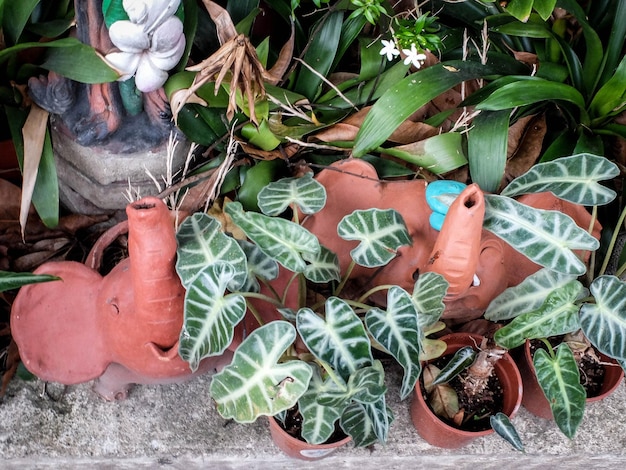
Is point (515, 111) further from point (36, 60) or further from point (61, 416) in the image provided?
point (61, 416)

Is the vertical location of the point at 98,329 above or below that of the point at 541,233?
below

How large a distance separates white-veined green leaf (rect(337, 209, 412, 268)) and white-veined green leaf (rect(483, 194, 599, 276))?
0.56ft

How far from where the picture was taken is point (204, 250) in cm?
107

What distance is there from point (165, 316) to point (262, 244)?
0.71ft

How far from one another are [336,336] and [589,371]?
639mm

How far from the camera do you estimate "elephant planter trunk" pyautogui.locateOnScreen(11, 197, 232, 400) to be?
1.10 metres

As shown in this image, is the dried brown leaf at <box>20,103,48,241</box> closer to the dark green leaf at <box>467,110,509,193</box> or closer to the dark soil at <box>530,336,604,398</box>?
the dark green leaf at <box>467,110,509,193</box>

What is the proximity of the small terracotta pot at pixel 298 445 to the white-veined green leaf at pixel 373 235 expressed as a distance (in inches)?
13.2

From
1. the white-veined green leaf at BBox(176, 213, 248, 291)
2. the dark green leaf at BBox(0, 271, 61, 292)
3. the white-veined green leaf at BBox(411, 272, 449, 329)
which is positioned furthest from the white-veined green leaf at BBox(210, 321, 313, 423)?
the dark green leaf at BBox(0, 271, 61, 292)

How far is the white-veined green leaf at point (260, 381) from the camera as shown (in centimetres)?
100

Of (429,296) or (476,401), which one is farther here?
(476,401)

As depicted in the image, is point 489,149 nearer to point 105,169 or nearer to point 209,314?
point 209,314

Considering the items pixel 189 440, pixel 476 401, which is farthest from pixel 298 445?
pixel 476 401

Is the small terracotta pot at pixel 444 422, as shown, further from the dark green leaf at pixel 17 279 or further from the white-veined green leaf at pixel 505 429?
the dark green leaf at pixel 17 279
